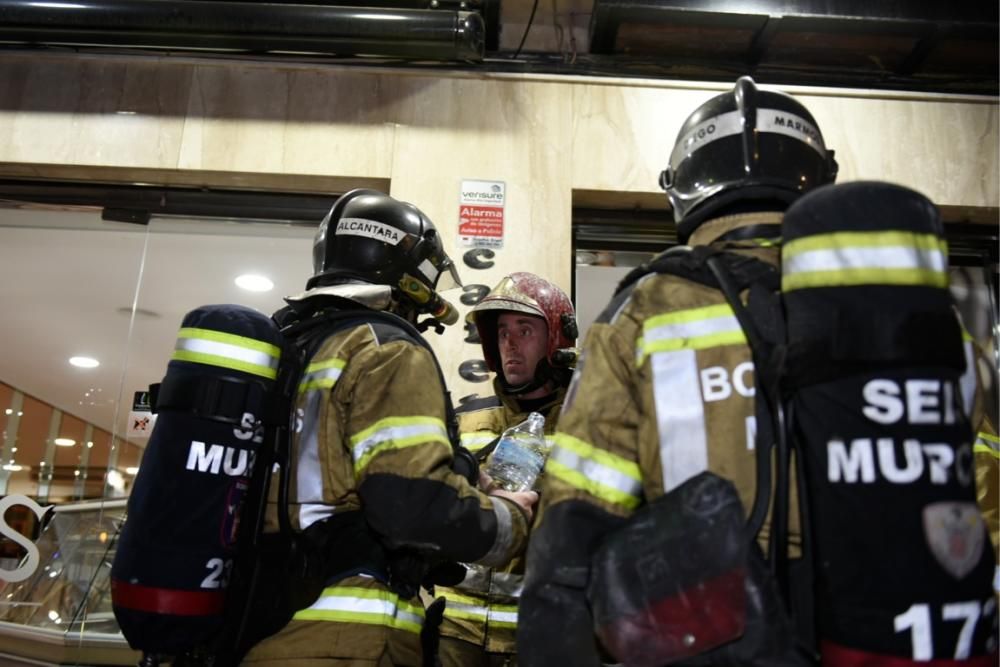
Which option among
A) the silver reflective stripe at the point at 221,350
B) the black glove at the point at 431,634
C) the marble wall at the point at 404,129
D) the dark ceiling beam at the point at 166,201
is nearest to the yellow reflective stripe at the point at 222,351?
the silver reflective stripe at the point at 221,350

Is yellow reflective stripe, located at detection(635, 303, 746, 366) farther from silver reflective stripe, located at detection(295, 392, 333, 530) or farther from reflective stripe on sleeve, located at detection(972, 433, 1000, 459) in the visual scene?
reflective stripe on sleeve, located at detection(972, 433, 1000, 459)

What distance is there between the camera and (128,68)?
4.25 metres

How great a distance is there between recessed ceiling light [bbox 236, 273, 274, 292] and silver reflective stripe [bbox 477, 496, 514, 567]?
317 cm

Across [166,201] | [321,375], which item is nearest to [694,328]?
[321,375]

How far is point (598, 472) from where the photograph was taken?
146 centimetres

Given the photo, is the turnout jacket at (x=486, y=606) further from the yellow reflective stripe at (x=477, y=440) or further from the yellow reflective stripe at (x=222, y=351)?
the yellow reflective stripe at (x=222, y=351)

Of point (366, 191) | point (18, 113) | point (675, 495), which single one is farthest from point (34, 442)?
point (675, 495)

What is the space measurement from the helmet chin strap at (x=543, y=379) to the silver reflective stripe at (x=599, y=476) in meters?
1.76

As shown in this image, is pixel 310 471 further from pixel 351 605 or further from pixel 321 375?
pixel 351 605

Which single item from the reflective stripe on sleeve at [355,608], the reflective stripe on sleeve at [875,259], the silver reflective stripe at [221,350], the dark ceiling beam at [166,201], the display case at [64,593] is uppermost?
the dark ceiling beam at [166,201]

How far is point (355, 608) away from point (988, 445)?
6.02 ft

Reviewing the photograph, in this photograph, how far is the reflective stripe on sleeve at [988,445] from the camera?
220cm

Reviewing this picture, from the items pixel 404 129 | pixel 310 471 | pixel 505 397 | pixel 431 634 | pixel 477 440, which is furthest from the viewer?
pixel 404 129

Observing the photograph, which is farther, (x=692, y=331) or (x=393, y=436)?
(x=393, y=436)
